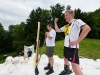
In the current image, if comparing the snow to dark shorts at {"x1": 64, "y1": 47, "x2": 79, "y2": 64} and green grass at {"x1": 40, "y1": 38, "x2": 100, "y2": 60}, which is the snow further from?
green grass at {"x1": 40, "y1": 38, "x2": 100, "y2": 60}

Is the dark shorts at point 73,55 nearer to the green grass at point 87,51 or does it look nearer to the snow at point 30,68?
the snow at point 30,68

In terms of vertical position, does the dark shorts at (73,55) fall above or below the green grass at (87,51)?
above

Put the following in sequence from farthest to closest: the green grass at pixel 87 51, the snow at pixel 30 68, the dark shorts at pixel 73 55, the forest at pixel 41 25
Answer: the forest at pixel 41 25, the green grass at pixel 87 51, the snow at pixel 30 68, the dark shorts at pixel 73 55

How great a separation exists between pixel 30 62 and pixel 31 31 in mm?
37362

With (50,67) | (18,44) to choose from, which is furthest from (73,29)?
(18,44)

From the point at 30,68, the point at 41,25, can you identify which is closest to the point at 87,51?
the point at 30,68

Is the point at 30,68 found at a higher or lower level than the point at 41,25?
lower

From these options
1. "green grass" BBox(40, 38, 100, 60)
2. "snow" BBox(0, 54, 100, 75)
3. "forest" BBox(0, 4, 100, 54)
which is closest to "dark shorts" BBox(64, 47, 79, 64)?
"snow" BBox(0, 54, 100, 75)

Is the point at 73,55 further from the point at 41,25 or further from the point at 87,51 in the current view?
the point at 41,25

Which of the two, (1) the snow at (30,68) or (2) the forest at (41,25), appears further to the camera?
(2) the forest at (41,25)

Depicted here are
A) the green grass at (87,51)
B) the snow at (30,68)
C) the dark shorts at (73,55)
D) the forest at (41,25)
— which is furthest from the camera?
the forest at (41,25)

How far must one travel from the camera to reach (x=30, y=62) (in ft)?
22.2

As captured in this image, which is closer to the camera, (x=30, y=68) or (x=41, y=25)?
(x=30, y=68)

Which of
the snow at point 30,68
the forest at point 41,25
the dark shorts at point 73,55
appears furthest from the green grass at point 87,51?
the forest at point 41,25
